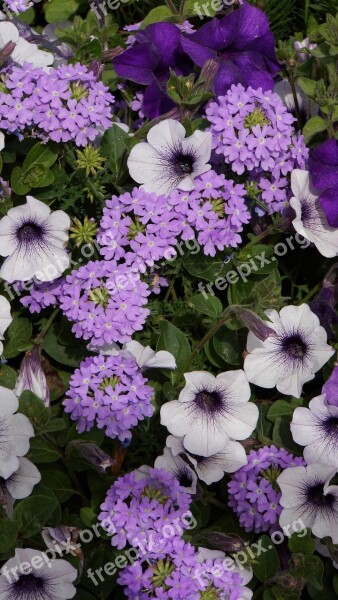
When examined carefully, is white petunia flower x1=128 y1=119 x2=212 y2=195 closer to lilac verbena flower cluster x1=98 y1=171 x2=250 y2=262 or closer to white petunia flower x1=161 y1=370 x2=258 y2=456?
lilac verbena flower cluster x1=98 y1=171 x2=250 y2=262

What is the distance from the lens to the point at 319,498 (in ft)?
6.21

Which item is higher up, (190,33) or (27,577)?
(190,33)

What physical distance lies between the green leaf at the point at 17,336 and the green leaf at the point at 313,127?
84 centimetres

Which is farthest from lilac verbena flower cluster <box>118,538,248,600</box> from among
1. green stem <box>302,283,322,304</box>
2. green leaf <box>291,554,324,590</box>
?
green stem <box>302,283,322,304</box>

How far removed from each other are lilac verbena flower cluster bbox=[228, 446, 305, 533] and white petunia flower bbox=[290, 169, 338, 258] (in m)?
0.49

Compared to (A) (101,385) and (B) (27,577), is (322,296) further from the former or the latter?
(B) (27,577)

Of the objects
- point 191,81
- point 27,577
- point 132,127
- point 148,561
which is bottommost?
point 27,577

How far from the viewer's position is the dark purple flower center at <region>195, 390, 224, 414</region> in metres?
1.88

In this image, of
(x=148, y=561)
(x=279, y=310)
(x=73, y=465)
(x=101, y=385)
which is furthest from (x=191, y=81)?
(x=148, y=561)

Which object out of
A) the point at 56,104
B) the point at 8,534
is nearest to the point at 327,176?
the point at 56,104

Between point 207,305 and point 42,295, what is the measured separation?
1.27 feet

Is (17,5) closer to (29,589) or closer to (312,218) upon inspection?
(312,218)

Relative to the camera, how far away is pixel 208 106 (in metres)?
2.05

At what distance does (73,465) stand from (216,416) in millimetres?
350
